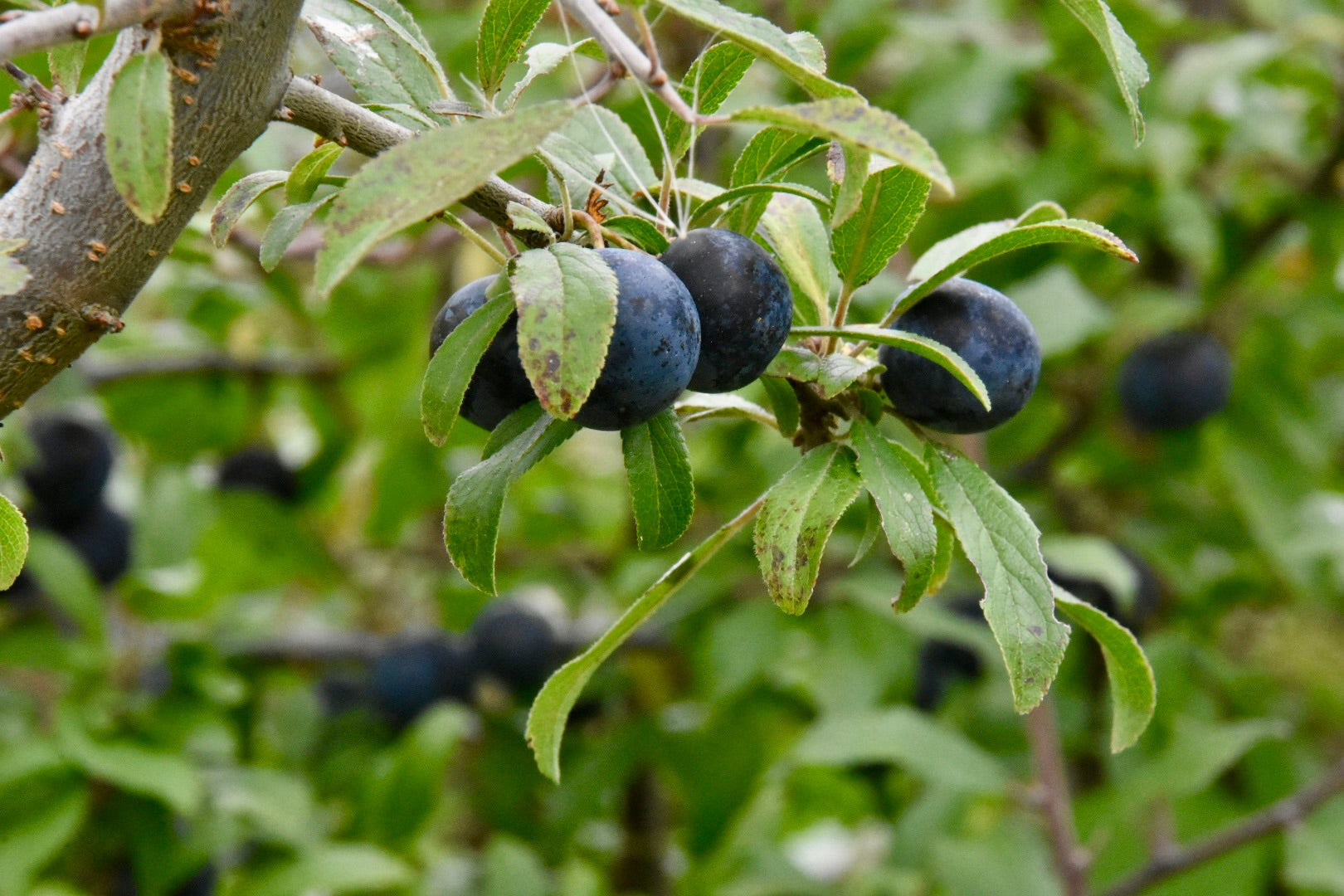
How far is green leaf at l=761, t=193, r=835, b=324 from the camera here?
657 mm

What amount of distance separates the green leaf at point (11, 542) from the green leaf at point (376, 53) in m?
0.24

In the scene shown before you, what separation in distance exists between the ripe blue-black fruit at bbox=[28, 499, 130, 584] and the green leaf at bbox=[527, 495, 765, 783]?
124 centimetres

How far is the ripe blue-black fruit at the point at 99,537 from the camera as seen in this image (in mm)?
1687

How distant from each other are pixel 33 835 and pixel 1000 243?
1.18 m

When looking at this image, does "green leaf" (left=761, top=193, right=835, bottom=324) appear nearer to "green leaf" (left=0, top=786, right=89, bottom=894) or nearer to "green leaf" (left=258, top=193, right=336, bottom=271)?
"green leaf" (left=258, top=193, right=336, bottom=271)

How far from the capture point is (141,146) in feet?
1.48

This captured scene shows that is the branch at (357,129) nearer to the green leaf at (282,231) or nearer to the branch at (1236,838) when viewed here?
the green leaf at (282,231)

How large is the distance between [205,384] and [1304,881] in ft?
5.21

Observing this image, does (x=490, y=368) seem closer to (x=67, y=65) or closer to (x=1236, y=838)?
(x=67, y=65)

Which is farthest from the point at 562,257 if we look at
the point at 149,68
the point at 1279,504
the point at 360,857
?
the point at 1279,504

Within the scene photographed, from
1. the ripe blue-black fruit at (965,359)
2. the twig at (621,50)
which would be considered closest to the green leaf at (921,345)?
the ripe blue-black fruit at (965,359)

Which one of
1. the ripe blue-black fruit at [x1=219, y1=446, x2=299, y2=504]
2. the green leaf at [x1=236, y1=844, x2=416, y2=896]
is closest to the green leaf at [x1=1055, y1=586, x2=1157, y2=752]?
the green leaf at [x1=236, y1=844, x2=416, y2=896]

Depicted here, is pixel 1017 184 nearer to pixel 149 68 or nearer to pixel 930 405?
pixel 930 405

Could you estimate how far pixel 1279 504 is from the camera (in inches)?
70.2
